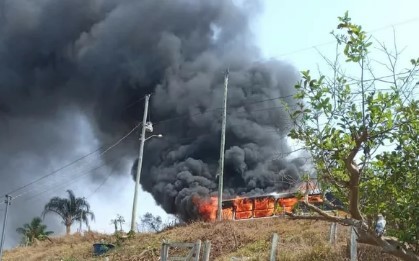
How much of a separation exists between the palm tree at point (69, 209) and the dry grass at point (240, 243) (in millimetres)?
17034

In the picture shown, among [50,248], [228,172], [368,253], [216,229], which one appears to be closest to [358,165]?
[368,253]

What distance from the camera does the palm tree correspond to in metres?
49.0

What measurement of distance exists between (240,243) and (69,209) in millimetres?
33050

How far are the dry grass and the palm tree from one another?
671 inches

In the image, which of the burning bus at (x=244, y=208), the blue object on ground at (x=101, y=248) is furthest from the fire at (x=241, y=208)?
the blue object on ground at (x=101, y=248)

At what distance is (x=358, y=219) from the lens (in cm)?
575

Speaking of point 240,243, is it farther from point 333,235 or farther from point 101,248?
point 101,248

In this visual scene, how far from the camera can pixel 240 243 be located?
2058 centimetres

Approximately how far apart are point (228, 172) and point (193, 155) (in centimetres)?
327

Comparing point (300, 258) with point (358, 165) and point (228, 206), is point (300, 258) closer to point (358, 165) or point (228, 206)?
point (358, 165)

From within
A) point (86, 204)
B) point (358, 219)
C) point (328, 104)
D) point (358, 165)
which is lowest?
point (358, 219)

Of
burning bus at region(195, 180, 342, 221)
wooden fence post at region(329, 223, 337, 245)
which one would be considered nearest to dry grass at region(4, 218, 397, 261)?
wooden fence post at region(329, 223, 337, 245)

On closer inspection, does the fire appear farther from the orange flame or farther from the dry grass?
the dry grass

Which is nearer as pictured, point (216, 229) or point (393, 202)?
point (393, 202)
